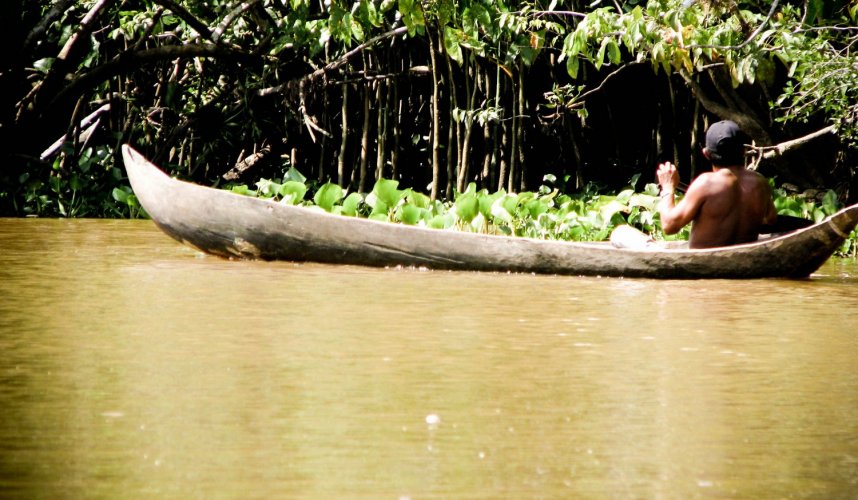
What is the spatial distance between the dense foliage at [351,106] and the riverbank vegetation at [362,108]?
0.07 feet

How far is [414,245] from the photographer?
6668 mm

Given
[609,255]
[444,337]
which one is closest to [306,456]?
[444,337]

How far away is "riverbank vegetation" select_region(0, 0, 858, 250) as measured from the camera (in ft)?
32.9

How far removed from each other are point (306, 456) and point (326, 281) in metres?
3.46

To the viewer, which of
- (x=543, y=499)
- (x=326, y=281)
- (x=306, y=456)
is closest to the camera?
(x=543, y=499)

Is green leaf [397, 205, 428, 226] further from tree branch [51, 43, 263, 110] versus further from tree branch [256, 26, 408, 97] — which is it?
tree branch [51, 43, 263, 110]

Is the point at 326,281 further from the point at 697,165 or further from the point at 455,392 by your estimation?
the point at 697,165

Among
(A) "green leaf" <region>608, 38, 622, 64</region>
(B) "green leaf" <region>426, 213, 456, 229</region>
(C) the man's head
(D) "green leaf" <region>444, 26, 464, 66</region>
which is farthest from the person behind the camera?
(D) "green leaf" <region>444, 26, 464, 66</region>

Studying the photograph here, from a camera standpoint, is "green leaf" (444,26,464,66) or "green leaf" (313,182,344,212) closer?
"green leaf" (313,182,344,212)

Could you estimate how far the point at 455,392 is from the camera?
Answer: 11.1 feet

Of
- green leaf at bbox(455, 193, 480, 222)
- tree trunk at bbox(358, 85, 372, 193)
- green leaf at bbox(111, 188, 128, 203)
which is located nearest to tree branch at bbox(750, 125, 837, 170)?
green leaf at bbox(455, 193, 480, 222)

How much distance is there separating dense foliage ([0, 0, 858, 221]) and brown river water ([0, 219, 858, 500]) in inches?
148

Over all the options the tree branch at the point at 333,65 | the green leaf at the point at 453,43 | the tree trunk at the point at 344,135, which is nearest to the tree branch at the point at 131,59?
the tree branch at the point at 333,65

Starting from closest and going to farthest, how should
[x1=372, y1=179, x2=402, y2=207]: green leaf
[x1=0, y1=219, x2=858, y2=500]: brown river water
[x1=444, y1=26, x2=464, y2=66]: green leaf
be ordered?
[x1=0, y1=219, x2=858, y2=500]: brown river water, [x1=372, y1=179, x2=402, y2=207]: green leaf, [x1=444, y1=26, x2=464, y2=66]: green leaf
